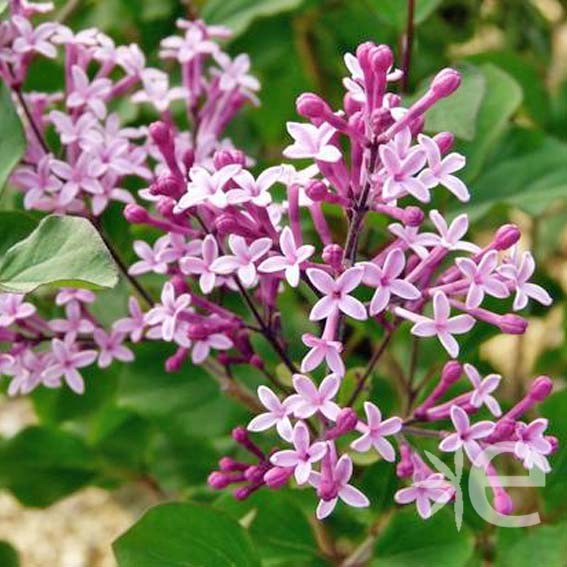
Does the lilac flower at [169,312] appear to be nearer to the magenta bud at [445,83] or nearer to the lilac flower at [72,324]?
the lilac flower at [72,324]

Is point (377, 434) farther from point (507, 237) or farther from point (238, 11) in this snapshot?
point (238, 11)

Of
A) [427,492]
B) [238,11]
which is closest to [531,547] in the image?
[427,492]

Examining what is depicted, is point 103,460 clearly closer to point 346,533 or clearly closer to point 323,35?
point 346,533

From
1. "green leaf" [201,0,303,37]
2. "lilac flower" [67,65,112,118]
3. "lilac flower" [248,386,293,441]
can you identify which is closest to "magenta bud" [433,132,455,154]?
"lilac flower" [248,386,293,441]

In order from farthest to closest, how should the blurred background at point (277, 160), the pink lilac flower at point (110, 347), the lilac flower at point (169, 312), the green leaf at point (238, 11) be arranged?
the green leaf at point (238, 11) → the blurred background at point (277, 160) → the pink lilac flower at point (110, 347) → the lilac flower at point (169, 312)

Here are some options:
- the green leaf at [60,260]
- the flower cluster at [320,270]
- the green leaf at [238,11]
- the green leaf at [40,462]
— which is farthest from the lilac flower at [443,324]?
the green leaf at [40,462]

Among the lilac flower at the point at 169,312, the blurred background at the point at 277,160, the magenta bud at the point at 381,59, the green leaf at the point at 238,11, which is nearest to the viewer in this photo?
the magenta bud at the point at 381,59
